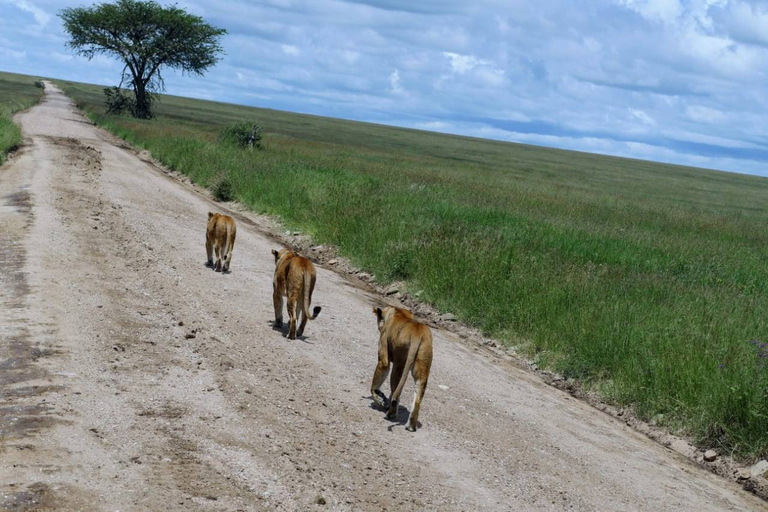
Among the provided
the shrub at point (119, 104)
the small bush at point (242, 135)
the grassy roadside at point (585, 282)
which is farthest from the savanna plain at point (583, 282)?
the shrub at point (119, 104)

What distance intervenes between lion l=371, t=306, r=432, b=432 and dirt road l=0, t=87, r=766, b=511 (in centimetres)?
25

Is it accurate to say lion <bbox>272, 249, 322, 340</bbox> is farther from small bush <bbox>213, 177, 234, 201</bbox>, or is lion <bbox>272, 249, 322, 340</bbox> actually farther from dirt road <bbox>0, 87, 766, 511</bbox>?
small bush <bbox>213, 177, 234, 201</bbox>

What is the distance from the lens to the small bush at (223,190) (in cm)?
2567

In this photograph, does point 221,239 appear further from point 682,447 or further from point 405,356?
point 682,447

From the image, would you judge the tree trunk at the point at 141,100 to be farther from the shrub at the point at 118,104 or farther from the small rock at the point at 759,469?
the small rock at the point at 759,469

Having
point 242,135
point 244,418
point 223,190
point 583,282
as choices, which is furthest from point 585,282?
point 242,135

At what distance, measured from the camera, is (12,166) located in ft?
75.0

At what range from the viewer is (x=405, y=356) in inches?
272

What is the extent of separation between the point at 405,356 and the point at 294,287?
2517 mm

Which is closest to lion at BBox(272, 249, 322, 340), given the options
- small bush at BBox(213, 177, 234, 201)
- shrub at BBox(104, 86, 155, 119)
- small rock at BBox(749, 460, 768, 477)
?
→ small rock at BBox(749, 460, 768, 477)

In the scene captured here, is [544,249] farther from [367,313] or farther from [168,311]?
[168,311]

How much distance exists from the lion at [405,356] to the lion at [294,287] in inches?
65.1

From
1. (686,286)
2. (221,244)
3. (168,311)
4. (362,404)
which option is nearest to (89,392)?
(362,404)

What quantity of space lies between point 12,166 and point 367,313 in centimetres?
1499
